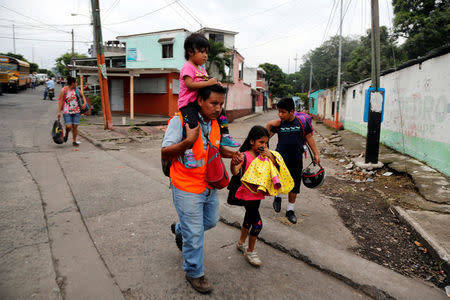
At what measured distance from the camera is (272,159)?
2.71m

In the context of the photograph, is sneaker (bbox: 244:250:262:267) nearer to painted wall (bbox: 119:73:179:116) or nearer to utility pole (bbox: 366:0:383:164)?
utility pole (bbox: 366:0:383:164)

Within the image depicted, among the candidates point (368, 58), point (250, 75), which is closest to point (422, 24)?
point (368, 58)

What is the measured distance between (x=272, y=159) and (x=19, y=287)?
7.81 feet

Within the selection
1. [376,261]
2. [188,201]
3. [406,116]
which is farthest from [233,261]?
[406,116]

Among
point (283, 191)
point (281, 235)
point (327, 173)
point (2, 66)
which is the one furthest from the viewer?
point (2, 66)

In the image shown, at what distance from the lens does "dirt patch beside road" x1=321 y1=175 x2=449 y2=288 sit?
286cm

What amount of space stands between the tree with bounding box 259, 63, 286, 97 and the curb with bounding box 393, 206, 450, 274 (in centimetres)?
5382

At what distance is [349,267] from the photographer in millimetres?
2672

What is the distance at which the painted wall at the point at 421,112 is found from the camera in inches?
217

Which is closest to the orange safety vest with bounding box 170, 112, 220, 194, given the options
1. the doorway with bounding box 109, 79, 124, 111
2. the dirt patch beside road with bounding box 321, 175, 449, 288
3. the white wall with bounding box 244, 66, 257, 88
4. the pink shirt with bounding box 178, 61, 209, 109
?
the pink shirt with bounding box 178, 61, 209, 109

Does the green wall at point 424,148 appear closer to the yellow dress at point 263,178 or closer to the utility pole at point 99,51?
the yellow dress at point 263,178

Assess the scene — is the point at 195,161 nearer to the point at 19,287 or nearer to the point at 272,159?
the point at 272,159

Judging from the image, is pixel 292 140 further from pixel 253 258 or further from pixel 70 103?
pixel 70 103

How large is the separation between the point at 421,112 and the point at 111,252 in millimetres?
7204
